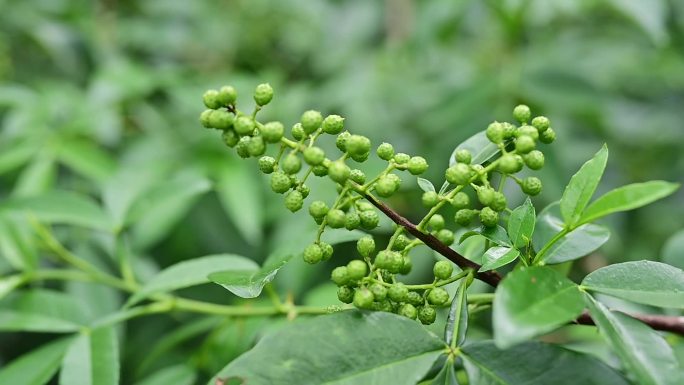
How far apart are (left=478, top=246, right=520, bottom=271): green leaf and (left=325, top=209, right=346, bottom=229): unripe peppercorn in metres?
0.18

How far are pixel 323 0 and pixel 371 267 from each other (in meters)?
2.79

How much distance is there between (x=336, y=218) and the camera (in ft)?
2.78

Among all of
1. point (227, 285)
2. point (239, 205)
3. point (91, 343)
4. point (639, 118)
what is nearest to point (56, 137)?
point (239, 205)

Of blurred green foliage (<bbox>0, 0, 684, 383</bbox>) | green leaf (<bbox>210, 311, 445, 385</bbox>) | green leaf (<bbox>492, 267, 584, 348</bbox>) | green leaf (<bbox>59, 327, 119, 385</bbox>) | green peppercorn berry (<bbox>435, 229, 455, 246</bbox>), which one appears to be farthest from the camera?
blurred green foliage (<bbox>0, 0, 684, 383</bbox>)

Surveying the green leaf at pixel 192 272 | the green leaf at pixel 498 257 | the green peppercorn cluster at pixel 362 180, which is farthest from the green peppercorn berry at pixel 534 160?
the green leaf at pixel 192 272

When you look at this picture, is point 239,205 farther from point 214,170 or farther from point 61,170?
point 61,170

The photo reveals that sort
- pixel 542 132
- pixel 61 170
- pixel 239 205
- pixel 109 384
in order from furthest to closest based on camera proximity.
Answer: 1. pixel 61 170
2. pixel 239 205
3. pixel 109 384
4. pixel 542 132

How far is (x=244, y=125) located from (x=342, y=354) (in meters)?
0.29

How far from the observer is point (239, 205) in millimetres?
1987

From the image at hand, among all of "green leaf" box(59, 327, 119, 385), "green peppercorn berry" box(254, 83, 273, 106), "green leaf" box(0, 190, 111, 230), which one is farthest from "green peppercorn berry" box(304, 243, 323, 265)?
"green leaf" box(0, 190, 111, 230)

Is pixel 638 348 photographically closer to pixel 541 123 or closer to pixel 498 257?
pixel 498 257

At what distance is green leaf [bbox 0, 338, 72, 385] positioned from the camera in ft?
3.98

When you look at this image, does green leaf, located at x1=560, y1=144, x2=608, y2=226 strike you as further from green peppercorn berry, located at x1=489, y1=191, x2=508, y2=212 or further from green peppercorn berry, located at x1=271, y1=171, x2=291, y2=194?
green peppercorn berry, located at x1=271, y1=171, x2=291, y2=194

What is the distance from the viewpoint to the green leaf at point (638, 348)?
700 millimetres
